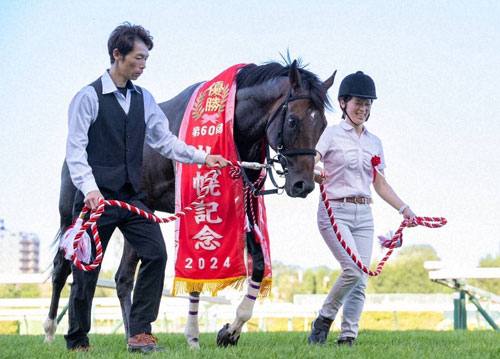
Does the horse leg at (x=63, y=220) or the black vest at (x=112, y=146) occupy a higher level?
the black vest at (x=112, y=146)

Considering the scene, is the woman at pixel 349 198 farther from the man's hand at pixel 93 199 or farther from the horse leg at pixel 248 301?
the man's hand at pixel 93 199

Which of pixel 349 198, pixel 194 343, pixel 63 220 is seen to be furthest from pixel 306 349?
pixel 63 220

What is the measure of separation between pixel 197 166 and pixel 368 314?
21868 mm

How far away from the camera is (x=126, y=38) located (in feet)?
15.0

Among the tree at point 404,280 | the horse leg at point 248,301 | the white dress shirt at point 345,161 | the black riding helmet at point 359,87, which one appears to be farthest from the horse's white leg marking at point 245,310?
the tree at point 404,280

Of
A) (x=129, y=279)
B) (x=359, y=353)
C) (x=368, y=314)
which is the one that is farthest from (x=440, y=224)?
(x=368, y=314)

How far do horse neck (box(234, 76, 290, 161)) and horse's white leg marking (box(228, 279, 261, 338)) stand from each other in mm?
949

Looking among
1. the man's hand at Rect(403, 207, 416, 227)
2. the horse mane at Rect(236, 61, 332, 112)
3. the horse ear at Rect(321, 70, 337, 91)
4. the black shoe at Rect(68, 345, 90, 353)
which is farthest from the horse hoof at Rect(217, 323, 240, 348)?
the horse ear at Rect(321, 70, 337, 91)

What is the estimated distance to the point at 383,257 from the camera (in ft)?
18.6

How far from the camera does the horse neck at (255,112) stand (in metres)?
5.24

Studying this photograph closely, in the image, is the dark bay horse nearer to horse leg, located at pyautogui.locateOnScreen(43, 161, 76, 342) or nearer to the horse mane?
the horse mane

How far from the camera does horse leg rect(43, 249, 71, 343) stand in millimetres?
6508

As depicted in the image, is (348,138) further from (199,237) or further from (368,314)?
(368,314)

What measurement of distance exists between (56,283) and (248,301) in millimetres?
2242
